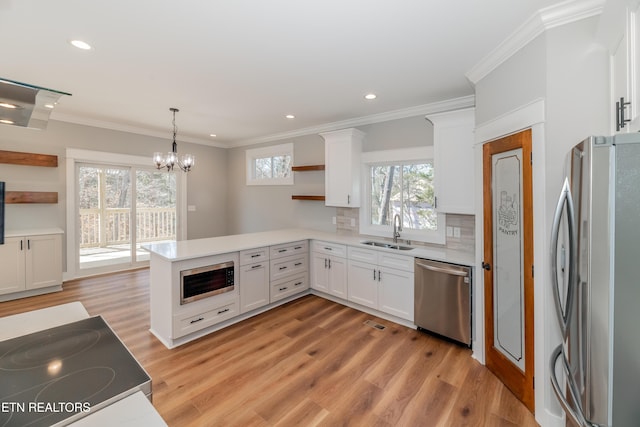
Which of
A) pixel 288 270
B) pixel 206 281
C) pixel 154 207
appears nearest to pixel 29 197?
pixel 154 207

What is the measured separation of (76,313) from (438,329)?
300 cm

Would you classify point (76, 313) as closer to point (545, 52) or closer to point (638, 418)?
point (638, 418)

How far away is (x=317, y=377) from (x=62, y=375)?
1.86m

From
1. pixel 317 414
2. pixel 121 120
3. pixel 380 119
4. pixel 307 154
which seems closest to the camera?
pixel 317 414

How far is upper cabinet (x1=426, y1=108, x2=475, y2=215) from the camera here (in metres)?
3.03

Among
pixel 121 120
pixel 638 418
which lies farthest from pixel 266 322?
pixel 121 120

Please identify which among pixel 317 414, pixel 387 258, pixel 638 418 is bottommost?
pixel 317 414

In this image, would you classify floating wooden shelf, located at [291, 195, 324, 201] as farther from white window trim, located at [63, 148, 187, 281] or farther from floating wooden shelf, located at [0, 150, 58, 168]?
floating wooden shelf, located at [0, 150, 58, 168]

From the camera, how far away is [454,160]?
313 centimetres

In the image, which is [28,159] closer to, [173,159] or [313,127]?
[173,159]

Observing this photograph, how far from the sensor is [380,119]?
163 inches

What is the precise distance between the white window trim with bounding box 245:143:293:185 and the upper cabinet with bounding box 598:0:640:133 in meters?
4.34

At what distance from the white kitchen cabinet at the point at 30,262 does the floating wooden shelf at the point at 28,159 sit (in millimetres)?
1076

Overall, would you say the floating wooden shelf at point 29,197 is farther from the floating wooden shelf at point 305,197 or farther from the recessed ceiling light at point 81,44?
the floating wooden shelf at point 305,197
